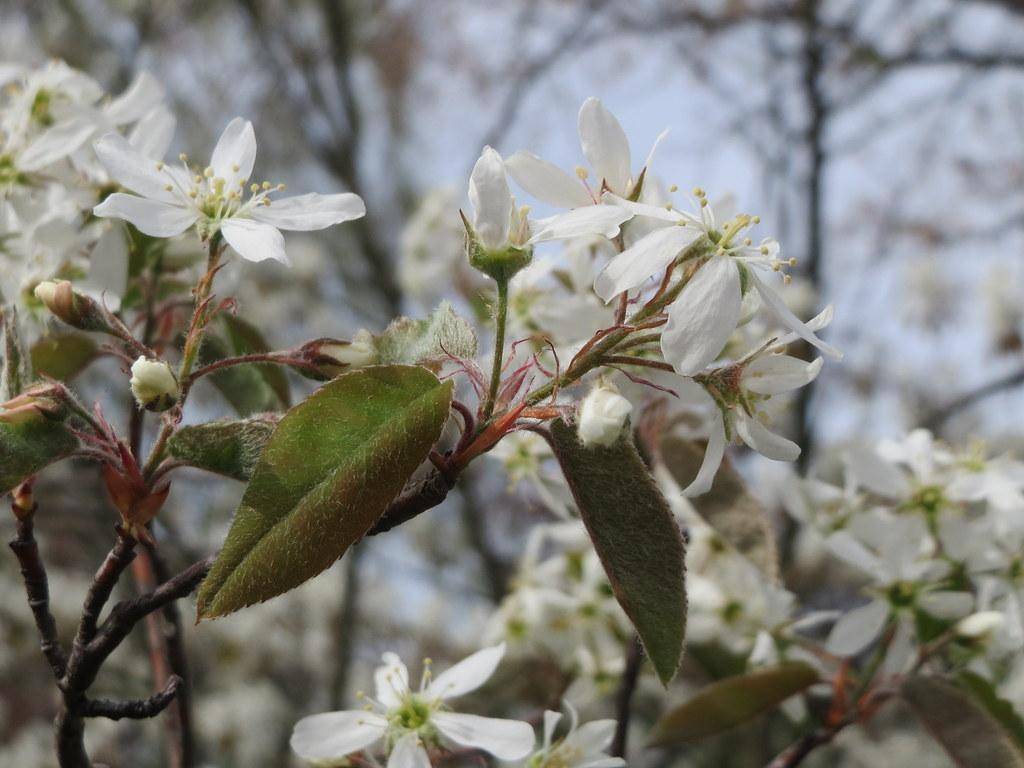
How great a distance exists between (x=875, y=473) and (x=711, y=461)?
0.49m

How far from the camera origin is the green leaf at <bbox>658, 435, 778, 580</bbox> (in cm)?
93

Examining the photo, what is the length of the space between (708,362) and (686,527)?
2.53ft

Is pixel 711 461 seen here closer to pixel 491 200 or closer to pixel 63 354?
pixel 491 200

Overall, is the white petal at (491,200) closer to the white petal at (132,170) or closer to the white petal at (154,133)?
the white petal at (132,170)

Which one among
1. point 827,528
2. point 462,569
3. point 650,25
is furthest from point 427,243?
point 827,528

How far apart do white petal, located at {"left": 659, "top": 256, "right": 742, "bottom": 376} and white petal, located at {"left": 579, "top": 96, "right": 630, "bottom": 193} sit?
123mm

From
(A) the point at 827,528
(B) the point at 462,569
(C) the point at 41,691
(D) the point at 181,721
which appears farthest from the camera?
(B) the point at 462,569

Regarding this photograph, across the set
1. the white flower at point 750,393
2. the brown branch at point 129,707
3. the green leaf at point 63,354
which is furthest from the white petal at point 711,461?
the green leaf at point 63,354

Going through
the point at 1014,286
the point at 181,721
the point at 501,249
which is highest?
the point at 1014,286

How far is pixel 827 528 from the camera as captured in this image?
45.4 inches

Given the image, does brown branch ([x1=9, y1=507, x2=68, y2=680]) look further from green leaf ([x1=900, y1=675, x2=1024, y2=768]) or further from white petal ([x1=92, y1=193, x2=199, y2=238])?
green leaf ([x1=900, y1=675, x2=1024, y2=768])

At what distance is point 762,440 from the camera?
0.69m

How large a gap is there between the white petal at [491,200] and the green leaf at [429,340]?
2.4 inches

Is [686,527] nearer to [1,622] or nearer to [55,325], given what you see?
[55,325]
